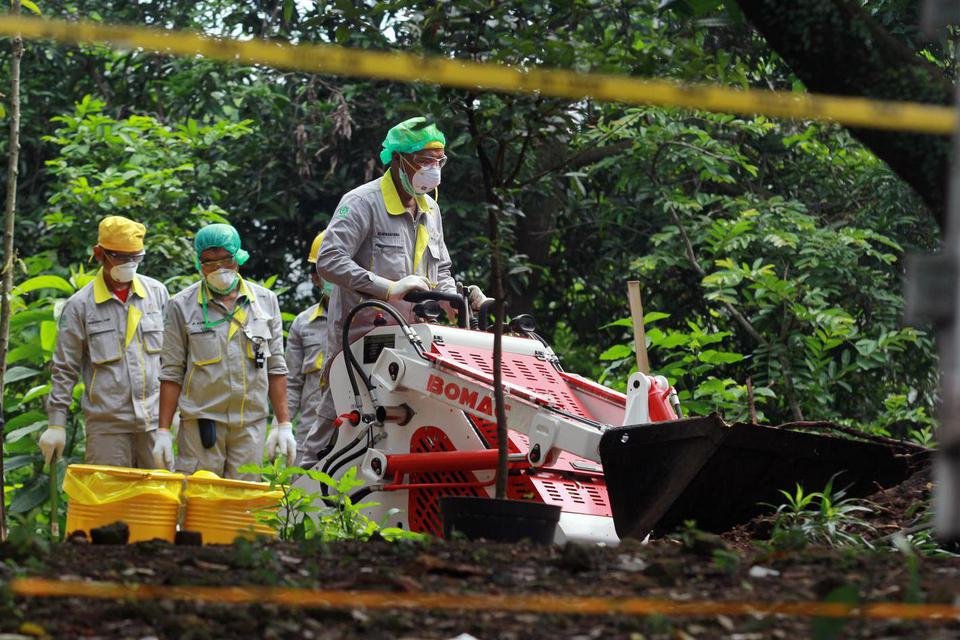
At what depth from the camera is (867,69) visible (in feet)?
14.0

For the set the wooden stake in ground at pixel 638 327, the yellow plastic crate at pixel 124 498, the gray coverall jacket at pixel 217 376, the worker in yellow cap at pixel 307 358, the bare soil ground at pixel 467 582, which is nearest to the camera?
the bare soil ground at pixel 467 582

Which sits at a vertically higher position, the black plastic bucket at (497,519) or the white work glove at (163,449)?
the white work glove at (163,449)

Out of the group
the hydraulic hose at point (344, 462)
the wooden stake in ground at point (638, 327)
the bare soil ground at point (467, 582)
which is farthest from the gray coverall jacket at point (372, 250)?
the bare soil ground at point (467, 582)

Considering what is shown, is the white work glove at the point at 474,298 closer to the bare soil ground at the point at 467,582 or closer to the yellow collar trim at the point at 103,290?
the yellow collar trim at the point at 103,290

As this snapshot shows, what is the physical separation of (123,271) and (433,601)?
5333 millimetres

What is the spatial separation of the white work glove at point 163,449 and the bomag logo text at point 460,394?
2.01 meters

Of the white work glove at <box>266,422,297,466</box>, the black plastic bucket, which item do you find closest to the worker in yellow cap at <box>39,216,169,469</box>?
the white work glove at <box>266,422,297,466</box>

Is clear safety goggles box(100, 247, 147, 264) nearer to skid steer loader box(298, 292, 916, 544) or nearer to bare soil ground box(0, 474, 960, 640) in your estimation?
skid steer loader box(298, 292, 916, 544)

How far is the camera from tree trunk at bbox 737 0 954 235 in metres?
4.24

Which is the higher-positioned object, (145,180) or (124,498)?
(145,180)

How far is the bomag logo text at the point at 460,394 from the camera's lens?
6391 mm

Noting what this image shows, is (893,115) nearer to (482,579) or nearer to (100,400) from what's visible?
(482,579)

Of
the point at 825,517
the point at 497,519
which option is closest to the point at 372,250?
the point at 825,517

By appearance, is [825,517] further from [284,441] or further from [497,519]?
[284,441]
